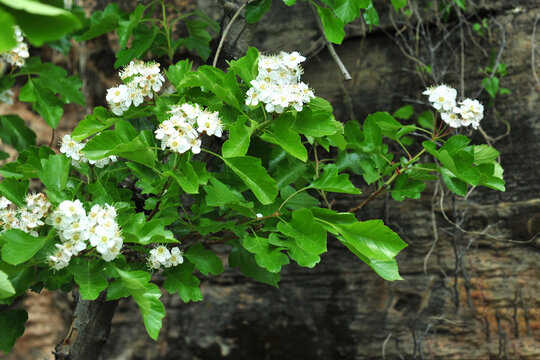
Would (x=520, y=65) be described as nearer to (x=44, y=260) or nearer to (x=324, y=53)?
(x=324, y=53)

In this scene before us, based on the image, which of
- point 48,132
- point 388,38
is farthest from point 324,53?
point 48,132

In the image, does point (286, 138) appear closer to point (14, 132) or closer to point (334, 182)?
point (334, 182)

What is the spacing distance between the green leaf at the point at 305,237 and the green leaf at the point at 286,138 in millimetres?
107

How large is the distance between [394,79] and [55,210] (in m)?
1.33

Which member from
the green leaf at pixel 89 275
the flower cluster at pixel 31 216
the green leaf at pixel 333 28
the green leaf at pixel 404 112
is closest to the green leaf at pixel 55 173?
the flower cluster at pixel 31 216

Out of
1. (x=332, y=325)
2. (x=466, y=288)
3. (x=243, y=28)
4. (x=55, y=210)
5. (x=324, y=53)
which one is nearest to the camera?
(x=55, y=210)

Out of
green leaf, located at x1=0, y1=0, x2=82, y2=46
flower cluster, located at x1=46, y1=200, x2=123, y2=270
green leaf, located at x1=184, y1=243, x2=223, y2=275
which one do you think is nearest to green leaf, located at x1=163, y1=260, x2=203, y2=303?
green leaf, located at x1=184, y1=243, x2=223, y2=275

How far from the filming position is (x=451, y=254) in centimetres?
167

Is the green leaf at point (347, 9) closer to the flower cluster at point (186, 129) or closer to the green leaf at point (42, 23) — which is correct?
the flower cluster at point (186, 129)

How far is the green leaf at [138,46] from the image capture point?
1.31m

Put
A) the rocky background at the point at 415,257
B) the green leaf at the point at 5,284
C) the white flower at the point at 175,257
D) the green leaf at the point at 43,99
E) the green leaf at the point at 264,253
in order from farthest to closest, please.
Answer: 1. the rocky background at the point at 415,257
2. the green leaf at the point at 43,99
3. the white flower at the point at 175,257
4. the green leaf at the point at 264,253
5. the green leaf at the point at 5,284

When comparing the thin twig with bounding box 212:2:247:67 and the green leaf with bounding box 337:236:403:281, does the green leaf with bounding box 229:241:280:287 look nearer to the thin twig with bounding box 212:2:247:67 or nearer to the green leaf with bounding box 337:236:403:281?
the green leaf with bounding box 337:236:403:281

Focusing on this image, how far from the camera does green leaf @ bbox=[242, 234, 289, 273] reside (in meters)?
0.92

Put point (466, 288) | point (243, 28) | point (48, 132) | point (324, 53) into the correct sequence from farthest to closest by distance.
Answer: point (48, 132)
point (324, 53)
point (466, 288)
point (243, 28)
